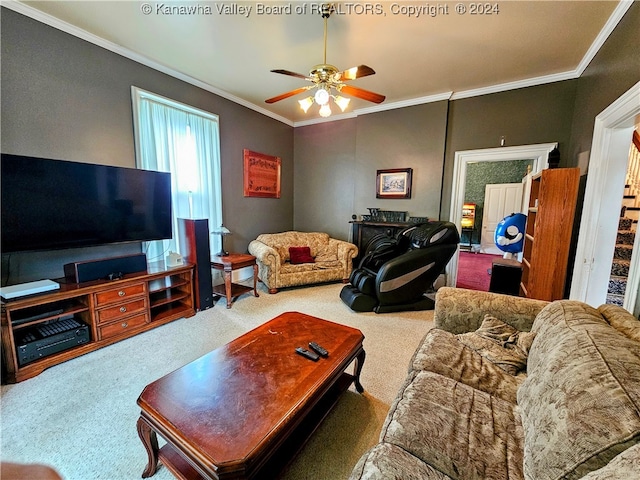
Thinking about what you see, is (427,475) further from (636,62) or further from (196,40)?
(196,40)

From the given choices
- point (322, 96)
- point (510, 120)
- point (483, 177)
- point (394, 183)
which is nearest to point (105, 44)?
point (322, 96)

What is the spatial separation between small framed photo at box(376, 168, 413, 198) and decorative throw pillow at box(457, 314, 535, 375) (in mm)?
2825

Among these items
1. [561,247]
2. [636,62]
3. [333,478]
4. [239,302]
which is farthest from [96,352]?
[636,62]

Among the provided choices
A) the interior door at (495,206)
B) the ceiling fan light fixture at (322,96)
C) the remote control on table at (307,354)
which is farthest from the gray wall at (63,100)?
the interior door at (495,206)

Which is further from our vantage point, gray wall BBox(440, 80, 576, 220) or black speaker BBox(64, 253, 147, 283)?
gray wall BBox(440, 80, 576, 220)

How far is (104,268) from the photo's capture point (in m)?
2.45

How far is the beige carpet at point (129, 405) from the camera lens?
4.44 ft

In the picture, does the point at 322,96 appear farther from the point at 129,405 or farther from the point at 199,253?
the point at 129,405

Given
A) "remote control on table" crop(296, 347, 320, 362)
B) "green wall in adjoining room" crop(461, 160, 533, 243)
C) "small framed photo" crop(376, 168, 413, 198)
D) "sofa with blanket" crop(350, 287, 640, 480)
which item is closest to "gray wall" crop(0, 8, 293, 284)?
"remote control on table" crop(296, 347, 320, 362)

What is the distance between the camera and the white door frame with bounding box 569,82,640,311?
225 cm

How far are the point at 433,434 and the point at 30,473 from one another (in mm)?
1126

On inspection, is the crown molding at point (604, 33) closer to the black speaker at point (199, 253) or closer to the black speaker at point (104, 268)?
the black speaker at point (199, 253)

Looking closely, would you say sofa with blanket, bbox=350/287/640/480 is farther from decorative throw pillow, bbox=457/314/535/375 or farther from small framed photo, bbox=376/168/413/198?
small framed photo, bbox=376/168/413/198

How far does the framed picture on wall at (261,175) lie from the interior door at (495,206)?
579 cm
